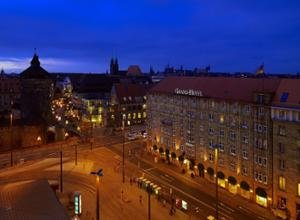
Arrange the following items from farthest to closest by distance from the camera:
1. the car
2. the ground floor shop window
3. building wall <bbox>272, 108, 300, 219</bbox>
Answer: the car
the ground floor shop window
building wall <bbox>272, 108, 300, 219</bbox>

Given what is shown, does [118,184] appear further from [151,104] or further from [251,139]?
[151,104]

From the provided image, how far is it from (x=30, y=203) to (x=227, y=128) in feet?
118

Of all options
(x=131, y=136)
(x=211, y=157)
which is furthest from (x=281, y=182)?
(x=131, y=136)

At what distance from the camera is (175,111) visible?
8000 centimetres

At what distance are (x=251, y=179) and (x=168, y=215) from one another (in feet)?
52.8

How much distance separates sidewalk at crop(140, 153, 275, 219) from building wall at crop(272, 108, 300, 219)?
9.32 feet

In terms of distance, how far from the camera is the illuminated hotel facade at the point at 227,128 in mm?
56438

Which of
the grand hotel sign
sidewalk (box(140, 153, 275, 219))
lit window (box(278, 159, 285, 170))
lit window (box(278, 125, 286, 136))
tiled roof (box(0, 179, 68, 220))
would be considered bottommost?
sidewalk (box(140, 153, 275, 219))

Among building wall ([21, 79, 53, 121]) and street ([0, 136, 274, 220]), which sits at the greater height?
building wall ([21, 79, 53, 121])

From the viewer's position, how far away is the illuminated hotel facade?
56438 mm

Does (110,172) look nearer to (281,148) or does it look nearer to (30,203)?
(30,203)

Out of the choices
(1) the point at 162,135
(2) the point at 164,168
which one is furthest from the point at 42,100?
(2) the point at 164,168

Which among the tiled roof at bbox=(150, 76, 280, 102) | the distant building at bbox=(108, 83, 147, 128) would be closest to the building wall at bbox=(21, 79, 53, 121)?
the distant building at bbox=(108, 83, 147, 128)

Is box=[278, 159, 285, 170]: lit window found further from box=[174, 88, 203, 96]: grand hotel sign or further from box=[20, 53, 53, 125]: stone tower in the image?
box=[20, 53, 53, 125]: stone tower
